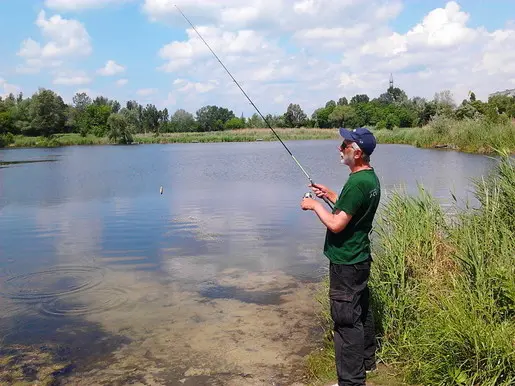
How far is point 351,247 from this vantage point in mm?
3604

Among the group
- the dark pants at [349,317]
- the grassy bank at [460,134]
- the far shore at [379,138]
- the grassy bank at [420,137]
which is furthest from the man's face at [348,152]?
the grassy bank at [460,134]

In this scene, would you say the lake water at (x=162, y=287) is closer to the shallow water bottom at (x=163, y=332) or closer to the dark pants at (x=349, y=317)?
the shallow water bottom at (x=163, y=332)

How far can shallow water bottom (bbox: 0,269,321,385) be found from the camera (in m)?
4.94

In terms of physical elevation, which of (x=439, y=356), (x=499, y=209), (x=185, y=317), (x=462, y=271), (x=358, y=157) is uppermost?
(x=358, y=157)

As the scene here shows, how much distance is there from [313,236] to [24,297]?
578 centimetres

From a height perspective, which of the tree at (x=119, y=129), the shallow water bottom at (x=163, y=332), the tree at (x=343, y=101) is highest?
the tree at (x=343, y=101)

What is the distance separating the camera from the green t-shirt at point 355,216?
3.49 metres

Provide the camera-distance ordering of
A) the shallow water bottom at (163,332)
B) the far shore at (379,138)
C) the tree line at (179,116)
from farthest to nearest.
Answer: the tree line at (179,116) < the far shore at (379,138) < the shallow water bottom at (163,332)

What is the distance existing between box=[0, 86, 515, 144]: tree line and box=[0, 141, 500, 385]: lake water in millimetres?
30806

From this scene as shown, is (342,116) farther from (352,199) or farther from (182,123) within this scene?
(352,199)

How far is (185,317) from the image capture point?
6422 mm

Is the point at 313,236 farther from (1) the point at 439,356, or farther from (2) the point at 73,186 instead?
(2) the point at 73,186

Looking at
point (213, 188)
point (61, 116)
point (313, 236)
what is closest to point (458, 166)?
point (213, 188)

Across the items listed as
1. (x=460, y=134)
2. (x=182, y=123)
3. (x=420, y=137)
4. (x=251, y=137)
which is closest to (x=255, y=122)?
(x=182, y=123)
